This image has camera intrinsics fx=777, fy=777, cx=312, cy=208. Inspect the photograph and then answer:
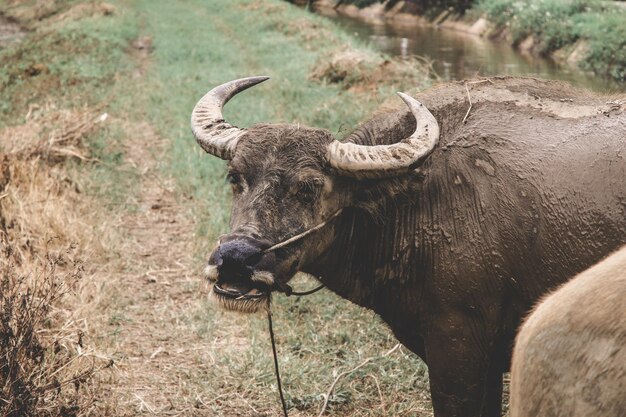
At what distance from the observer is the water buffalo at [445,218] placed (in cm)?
347

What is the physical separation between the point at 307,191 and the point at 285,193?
104 mm

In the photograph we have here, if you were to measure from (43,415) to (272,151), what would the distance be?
5.88 feet

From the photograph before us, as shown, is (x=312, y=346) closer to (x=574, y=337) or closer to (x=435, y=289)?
(x=435, y=289)

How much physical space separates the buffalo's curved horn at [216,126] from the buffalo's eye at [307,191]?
42 cm

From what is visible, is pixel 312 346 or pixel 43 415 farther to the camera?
pixel 312 346

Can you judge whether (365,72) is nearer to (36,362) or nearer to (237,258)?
(36,362)

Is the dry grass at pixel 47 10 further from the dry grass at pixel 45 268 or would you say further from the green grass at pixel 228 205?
the dry grass at pixel 45 268

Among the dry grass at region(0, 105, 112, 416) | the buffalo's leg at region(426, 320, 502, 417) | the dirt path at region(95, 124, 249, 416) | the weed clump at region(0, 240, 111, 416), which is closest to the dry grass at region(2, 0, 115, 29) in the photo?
the dry grass at region(0, 105, 112, 416)

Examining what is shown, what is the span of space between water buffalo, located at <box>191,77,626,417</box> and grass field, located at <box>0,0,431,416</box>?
31.4 inches

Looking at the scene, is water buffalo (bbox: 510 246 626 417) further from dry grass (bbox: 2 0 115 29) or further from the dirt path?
dry grass (bbox: 2 0 115 29)

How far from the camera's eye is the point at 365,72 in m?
13.9

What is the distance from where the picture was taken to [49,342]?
434 cm

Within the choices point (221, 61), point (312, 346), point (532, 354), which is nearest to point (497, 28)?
point (221, 61)

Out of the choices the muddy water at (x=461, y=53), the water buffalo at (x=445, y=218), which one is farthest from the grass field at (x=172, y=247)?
the muddy water at (x=461, y=53)
